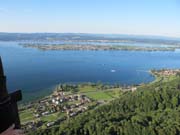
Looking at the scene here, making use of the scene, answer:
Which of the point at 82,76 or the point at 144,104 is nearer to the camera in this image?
the point at 144,104

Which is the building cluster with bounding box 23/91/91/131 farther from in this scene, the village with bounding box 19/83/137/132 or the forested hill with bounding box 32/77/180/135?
the forested hill with bounding box 32/77/180/135

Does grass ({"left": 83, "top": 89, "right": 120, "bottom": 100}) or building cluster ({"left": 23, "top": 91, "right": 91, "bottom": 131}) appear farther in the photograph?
grass ({"left": 83, "top": 89, "right": 120, "bottom": 100})

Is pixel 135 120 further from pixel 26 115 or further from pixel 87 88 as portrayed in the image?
pixel 87 88

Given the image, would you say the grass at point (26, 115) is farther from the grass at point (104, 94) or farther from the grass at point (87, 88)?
the grass at point (87, 88)

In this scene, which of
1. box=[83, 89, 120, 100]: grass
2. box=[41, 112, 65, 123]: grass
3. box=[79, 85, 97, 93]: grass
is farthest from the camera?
box=[79, 85, 97, 93]: grass

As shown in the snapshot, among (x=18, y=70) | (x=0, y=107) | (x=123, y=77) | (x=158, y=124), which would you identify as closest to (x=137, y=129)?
(x=158, y=124)

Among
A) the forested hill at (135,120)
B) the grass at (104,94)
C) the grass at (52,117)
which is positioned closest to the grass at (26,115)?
the grass at (52,117)

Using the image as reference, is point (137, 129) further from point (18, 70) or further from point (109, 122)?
point (18, 70)

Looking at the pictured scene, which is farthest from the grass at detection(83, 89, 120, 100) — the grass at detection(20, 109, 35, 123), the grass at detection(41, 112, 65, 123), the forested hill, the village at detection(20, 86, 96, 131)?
the grass at detection(20, 109, 35, 123)

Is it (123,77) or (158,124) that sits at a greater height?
(158,124)
